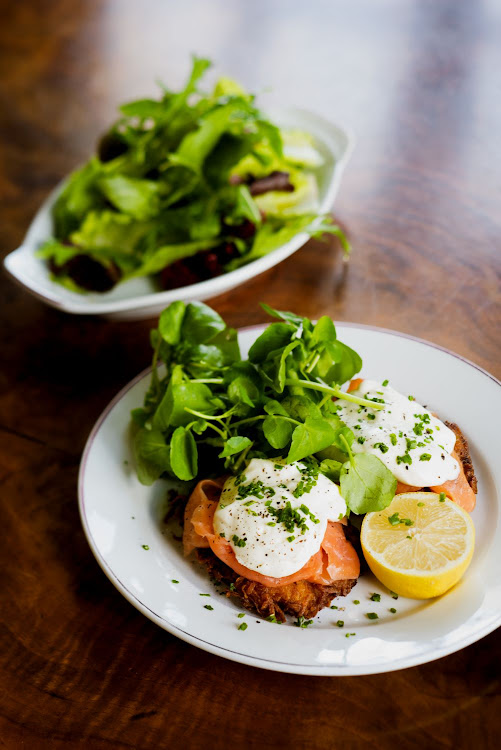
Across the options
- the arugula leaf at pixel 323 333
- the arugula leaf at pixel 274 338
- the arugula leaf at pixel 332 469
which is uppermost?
the arugula leaf at pixel 323 333

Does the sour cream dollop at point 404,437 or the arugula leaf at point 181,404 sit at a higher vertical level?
the sour cream dollop at point 404,437

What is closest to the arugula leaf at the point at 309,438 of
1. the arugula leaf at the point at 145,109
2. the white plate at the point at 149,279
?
the white plate at the point at 149,279

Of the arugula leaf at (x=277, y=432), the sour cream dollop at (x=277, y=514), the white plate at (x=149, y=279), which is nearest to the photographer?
the sour cream dollop at (x=277, y=514)

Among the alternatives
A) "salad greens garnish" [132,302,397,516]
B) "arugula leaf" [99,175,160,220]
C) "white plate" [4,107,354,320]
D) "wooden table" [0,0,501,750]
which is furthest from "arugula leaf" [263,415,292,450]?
"arugula leaf" [99,175,160,220]

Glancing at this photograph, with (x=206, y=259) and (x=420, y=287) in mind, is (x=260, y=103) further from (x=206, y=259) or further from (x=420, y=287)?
(x=420, y=287)

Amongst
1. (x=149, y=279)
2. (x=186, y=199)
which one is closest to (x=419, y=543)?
(x=149, y=279)

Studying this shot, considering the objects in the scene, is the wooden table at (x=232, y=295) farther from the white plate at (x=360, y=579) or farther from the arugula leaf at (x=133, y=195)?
the arugula leaf at (x=133, y=195)
